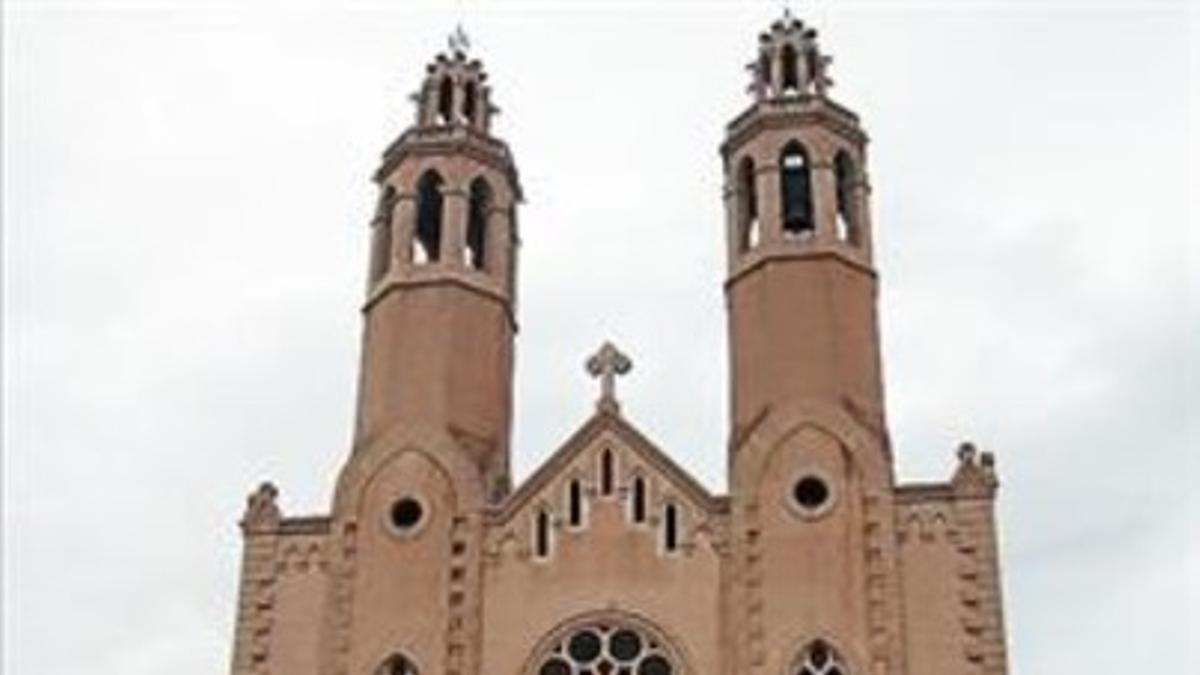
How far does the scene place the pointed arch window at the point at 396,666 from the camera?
31.6 meters

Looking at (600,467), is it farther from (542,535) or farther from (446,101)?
(446,101)

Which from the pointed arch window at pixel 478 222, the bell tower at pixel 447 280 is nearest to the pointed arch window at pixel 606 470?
the bell tower at pixel 447 280

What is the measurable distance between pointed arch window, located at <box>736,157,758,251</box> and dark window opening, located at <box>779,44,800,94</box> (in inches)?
65.9

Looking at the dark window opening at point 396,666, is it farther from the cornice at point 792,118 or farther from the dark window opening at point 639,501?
the cornice at point 792,118

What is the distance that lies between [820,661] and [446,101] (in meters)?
12.9

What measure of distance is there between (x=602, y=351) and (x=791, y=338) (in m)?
2.98

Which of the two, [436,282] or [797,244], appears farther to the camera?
[436,282]

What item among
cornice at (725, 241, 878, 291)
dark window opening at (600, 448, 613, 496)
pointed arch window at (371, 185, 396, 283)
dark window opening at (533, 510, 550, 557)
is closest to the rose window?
dark window opening at (533, 510, 550, 557)

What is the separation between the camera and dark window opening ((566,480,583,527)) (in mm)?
32719

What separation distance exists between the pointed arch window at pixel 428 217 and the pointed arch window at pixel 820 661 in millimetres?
9716

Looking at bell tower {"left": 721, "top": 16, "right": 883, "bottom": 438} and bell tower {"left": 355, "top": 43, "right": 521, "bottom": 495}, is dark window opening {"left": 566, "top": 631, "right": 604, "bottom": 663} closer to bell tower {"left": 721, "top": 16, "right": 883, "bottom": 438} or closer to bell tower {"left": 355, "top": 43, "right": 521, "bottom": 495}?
bell tower {"left": 355, "top": 43, "right": 521, "bottom": 495}

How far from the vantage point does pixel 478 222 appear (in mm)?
37188

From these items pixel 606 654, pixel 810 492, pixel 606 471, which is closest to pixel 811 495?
pixel 810 492

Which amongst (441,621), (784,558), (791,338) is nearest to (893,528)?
(784,558)
